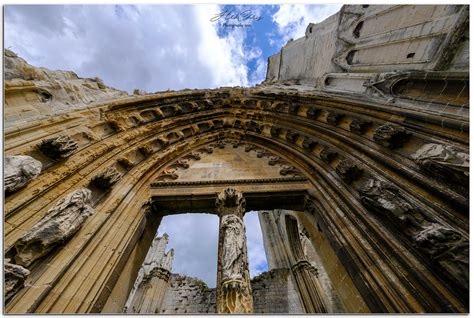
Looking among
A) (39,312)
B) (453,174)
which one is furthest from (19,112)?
(453,174)

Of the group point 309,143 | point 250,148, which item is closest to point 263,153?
point 250,148

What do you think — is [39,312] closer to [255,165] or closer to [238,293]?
[238,293]

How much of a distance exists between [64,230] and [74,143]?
1564mm

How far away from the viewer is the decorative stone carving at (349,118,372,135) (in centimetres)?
463

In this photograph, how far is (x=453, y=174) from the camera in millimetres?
2715

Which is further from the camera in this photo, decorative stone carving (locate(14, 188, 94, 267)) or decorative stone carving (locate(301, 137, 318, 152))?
decorative stone carving (locate(301, 137, 318, 152))

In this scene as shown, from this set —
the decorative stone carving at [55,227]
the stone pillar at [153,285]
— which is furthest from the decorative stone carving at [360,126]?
the stone pillar at [153,285]

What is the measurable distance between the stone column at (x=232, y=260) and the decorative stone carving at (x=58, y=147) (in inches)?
112

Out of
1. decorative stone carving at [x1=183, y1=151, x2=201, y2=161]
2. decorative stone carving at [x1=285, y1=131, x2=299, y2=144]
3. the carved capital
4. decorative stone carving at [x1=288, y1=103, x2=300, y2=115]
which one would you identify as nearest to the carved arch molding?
decorative stone carving at [x1=285, y1=131, x2=299, y2=144]

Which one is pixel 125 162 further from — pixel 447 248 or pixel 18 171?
pixel 447 248

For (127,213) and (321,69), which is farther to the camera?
(321,69)

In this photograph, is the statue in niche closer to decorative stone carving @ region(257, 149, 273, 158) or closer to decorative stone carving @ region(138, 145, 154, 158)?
decorative stone carving @ region(257, 149, 273, 158)

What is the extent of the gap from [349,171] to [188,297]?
8.50 metres

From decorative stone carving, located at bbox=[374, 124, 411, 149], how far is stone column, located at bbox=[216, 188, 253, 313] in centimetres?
287
